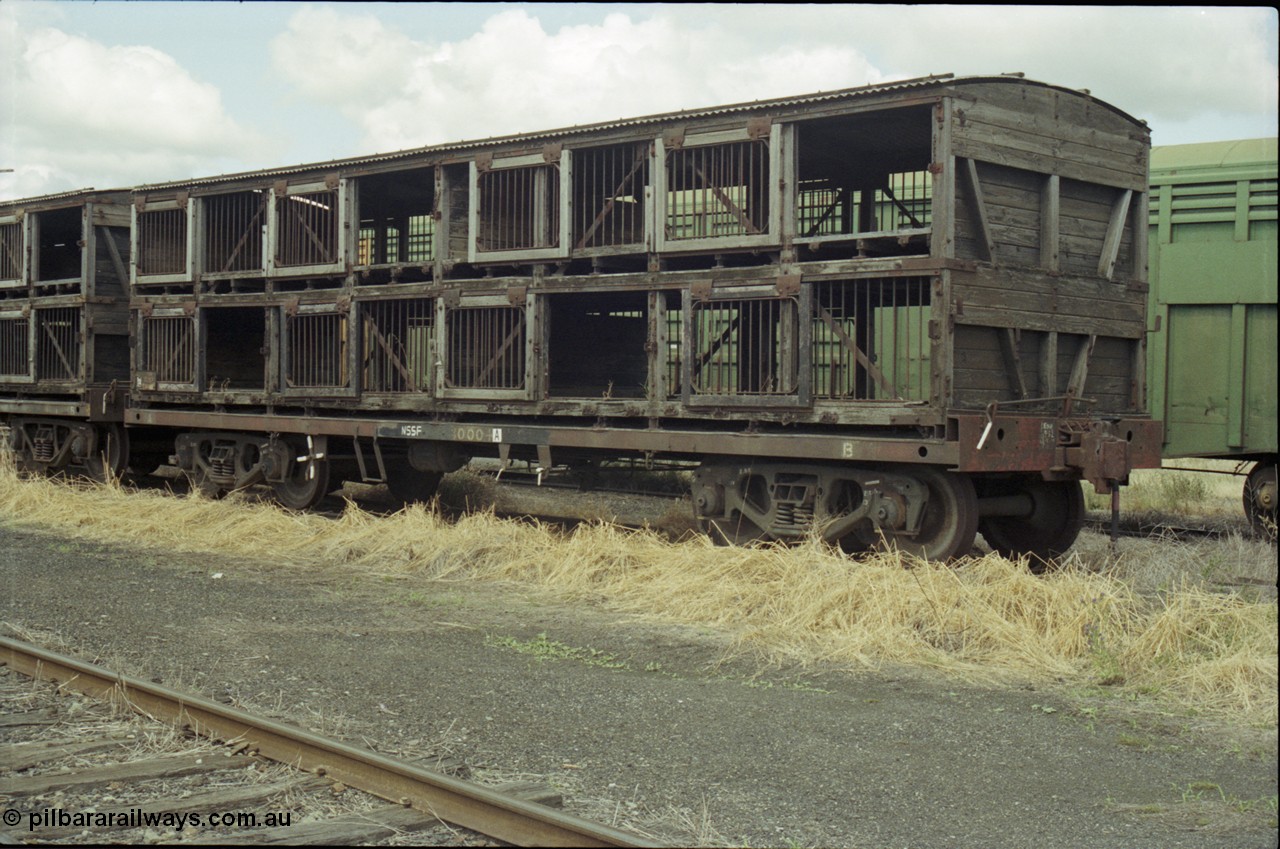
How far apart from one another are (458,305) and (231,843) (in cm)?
909

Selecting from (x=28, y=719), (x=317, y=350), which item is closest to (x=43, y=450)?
(x=317, y=350)

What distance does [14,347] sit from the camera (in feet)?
64.8

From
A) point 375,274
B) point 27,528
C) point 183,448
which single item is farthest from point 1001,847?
point 183,448

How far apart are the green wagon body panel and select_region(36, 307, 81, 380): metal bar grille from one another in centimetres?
1464

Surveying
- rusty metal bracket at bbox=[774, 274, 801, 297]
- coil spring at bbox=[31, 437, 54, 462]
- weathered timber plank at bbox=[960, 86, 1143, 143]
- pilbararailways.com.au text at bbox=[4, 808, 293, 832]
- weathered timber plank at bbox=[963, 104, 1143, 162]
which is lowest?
pilbararailways.com.au text at bbox=[4, 808, 293, 832]

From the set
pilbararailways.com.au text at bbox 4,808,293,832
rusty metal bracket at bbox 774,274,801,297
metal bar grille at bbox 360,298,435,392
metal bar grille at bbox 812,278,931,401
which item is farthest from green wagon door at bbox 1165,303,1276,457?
pilbararailways.com.au text at bbox 4,808,293,832

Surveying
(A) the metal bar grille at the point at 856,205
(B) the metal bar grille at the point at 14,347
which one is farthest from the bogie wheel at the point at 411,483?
(B) the metal bar grille at the point at 14,347

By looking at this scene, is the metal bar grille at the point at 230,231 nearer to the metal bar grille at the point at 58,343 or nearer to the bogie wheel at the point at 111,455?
the bogie wheel at the point at 111,455

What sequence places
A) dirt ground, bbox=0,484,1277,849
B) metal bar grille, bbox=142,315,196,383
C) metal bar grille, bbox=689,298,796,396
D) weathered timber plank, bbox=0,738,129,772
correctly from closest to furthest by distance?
dirt ground, bbox=0,484,1277,849 → weathered timber plank, bbox=0,738,129,772 → metal bar grille, bbox=689,298,796,396 → metal bar grille, bbox=142,315,196,383

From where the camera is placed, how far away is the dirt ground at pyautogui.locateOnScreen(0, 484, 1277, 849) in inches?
193

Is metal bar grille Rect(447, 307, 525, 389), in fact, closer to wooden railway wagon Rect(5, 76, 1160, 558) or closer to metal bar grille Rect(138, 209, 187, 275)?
wooden railway wagon Rect(5, 76, 1160, 558)

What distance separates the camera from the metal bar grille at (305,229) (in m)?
14.8

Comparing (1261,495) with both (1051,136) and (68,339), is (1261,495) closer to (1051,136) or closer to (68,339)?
(1051,136)

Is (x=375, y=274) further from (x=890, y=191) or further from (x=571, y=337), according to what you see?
(x=890, y=191)
